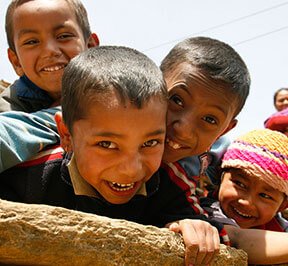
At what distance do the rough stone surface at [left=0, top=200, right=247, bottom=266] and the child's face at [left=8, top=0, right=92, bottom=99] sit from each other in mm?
1152

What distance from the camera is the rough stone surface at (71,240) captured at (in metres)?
1.03

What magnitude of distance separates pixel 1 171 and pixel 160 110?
0.57m

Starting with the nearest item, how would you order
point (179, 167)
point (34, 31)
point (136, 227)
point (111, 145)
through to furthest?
point (136, 227)
point (111, 145)
point (179, 167)
point (34, 31)

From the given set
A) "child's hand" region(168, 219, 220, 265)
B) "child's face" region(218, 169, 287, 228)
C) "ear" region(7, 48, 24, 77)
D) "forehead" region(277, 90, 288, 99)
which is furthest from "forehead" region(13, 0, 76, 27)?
"forehead" region(277, 90, 288, 99)

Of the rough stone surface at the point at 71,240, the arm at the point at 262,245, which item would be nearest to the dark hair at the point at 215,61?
the arm at the point at 262,245

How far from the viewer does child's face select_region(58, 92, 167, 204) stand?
1.48 m

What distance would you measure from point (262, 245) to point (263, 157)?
25.6 inches

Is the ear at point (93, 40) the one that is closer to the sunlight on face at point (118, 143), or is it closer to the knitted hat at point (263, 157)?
the knitted hat at point (263, 157)

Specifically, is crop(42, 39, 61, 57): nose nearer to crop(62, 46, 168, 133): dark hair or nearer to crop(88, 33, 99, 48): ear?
crop(88, 33, 99, 48): ear

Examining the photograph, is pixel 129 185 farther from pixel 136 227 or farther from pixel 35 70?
pixel 35 70

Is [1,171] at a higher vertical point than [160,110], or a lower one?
lower

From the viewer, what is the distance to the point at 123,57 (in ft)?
5.42

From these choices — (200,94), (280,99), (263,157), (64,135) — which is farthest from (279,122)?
(64,135)

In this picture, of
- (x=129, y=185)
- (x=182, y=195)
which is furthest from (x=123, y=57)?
(x=182, y=195)
